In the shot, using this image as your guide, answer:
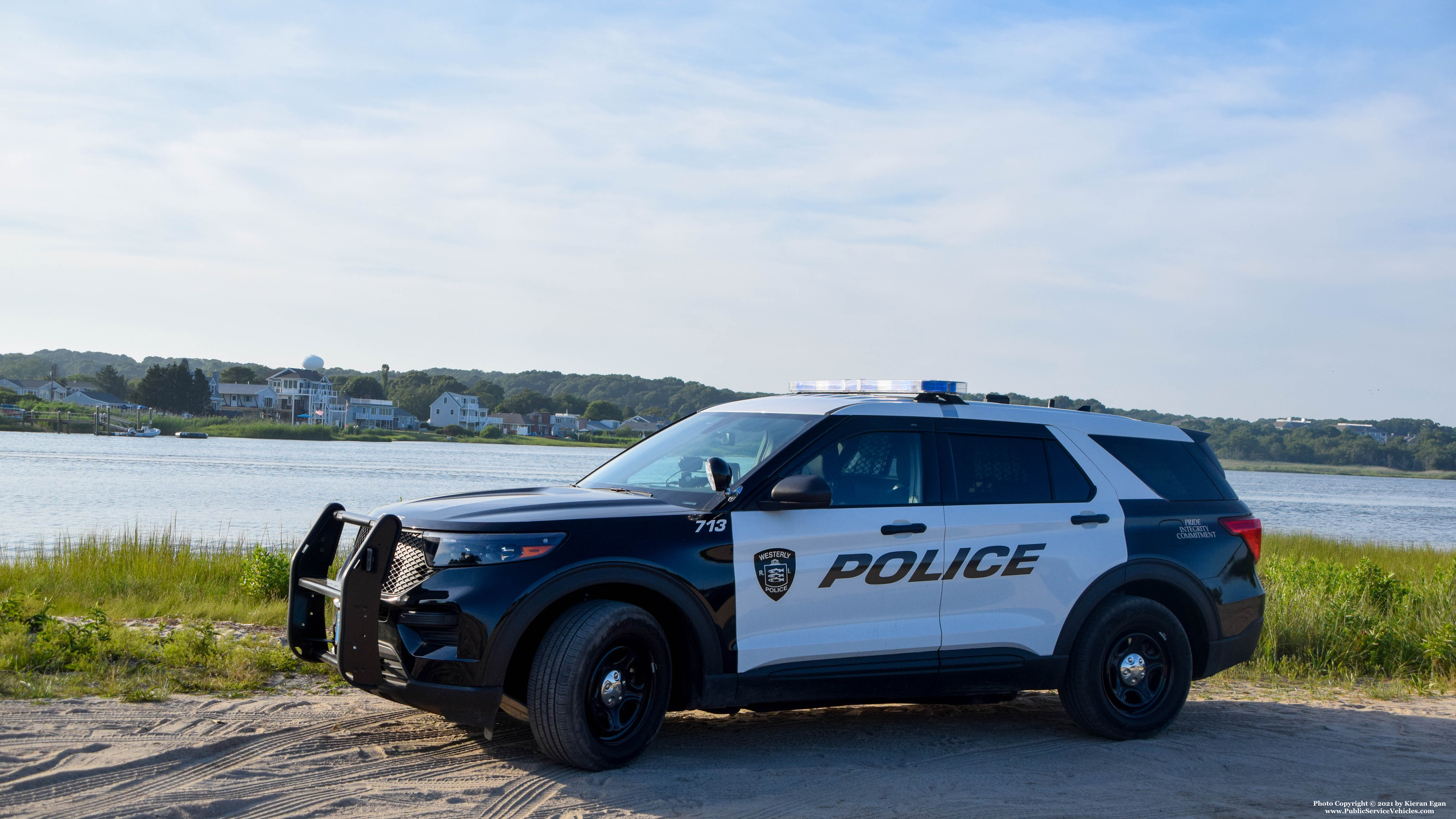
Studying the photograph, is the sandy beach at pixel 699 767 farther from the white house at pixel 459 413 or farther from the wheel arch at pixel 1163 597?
the white house at pixel 459 413

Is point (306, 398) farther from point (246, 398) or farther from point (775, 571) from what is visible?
point (775, 571)

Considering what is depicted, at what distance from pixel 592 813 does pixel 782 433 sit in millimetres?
2216

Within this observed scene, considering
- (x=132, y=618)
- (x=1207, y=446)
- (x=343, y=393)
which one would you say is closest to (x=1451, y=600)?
(x=1207, y=446)

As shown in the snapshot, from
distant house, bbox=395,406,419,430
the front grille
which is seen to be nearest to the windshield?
the front grille

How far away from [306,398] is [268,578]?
112884 mm

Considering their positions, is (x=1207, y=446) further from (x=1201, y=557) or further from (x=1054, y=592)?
(x=1054, y=592)

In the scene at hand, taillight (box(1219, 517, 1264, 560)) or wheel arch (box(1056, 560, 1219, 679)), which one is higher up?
taillight (box(1219, 517, 1264, 560))

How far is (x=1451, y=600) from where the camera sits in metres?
11.7

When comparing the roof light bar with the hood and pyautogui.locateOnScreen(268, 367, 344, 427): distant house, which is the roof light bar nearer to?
the hood

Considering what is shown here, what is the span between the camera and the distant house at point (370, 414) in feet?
372

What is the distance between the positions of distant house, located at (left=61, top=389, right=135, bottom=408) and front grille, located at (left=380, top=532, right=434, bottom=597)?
11380cm

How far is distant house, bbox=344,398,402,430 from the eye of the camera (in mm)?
113375

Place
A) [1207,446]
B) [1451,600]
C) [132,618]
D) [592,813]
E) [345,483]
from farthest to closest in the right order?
[345,483]
[1451,600]
[132,618]
[1207,446]
[592,813]

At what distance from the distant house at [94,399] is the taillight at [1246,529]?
4520 inches
